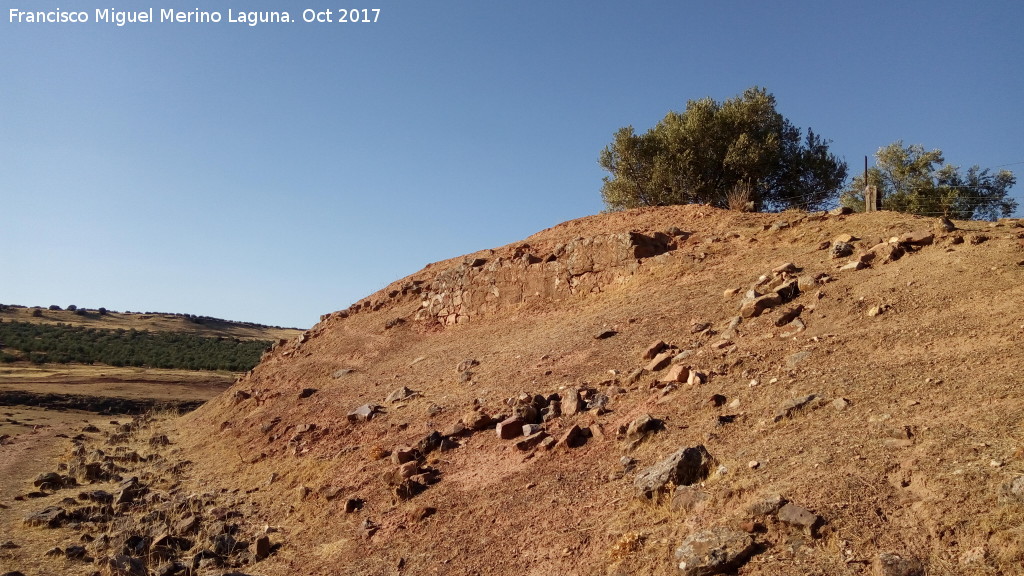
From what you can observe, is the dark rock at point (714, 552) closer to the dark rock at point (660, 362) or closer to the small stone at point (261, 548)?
the dark rock at point (660, 362)

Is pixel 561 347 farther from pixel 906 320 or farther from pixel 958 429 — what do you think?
pixel 958 429

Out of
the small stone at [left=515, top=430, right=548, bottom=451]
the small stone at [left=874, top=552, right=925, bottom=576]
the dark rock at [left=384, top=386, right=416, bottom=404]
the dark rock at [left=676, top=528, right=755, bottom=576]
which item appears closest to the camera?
the small stone at [left=874, top=552, right=925, bottom=576]

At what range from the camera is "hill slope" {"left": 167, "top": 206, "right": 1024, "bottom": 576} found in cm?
554

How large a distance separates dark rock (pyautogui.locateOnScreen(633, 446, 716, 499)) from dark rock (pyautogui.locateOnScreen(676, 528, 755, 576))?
92 centimetres

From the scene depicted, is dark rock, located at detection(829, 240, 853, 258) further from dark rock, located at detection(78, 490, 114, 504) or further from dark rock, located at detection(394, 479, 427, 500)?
dark rock, located at detection(78, 490, 114, 504)

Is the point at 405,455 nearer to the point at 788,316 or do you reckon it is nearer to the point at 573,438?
the point at 573,438

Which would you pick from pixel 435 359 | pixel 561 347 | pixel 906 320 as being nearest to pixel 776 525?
pixel 906 320

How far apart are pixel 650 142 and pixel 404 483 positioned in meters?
17.1

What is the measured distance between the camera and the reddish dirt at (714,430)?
548cm

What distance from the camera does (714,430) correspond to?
770 centimetres

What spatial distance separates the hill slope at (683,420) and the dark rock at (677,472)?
2 centimetres

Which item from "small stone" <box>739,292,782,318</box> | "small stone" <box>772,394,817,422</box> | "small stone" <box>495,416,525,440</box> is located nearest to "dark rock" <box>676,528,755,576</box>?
"small stone" <box>772,394,817,422</box>

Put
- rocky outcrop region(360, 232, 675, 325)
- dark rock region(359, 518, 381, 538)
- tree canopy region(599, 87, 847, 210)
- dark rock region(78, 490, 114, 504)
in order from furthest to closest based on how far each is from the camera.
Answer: tree canopy region(599, 87, 847, 210), rocky outcrop region(360, 232, 675, 325), dark rock region(78, 490, 114, 504), dark rock region(359, 518, 381, 538)

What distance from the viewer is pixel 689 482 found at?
265 inches
